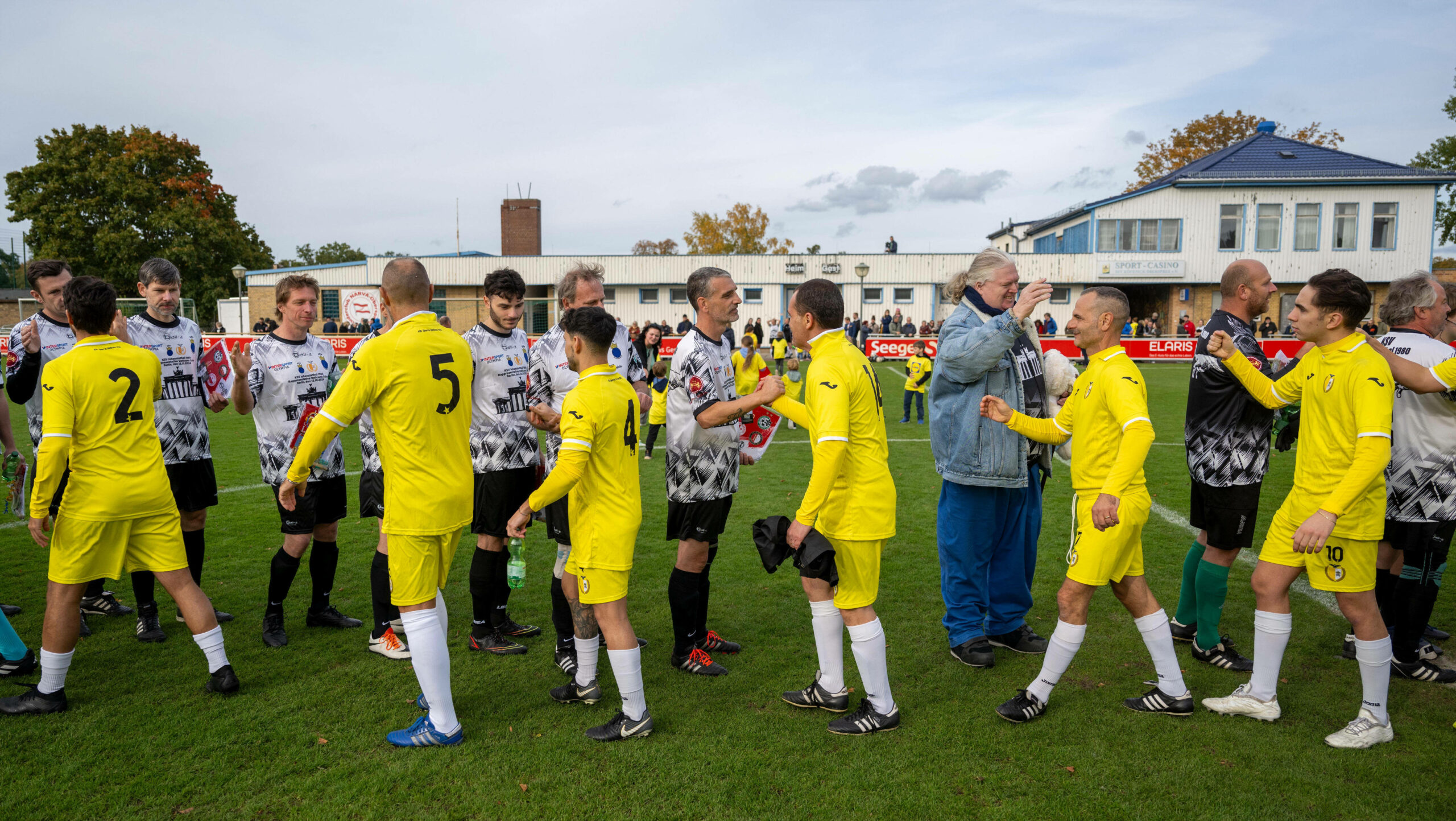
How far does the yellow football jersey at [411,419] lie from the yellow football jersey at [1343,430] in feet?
12.7

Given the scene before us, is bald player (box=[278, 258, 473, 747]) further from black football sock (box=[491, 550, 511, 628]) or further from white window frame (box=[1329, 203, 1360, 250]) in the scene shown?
white window frame (box=[1329, 203, 1360, 250])

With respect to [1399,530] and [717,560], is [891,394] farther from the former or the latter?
[1399,530]

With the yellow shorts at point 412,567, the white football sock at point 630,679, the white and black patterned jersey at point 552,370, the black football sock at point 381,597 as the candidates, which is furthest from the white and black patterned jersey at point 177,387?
the white football sock at point 630,679

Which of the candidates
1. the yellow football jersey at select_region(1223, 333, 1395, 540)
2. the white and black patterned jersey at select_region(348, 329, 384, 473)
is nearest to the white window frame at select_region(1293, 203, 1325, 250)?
the yellow football jersey at select_region(1223, 333, 1395, 540)

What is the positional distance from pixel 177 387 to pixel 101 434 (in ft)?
3.99

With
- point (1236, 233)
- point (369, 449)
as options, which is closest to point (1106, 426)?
point (369, 449)

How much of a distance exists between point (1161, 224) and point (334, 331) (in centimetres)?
3776

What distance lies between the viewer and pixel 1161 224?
38.9 m

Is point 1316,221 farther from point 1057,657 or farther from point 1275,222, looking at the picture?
point 1057,657

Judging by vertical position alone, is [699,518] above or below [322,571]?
above

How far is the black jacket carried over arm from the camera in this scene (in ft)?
11.9

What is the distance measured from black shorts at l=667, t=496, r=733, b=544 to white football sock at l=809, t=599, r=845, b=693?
0.79 metres

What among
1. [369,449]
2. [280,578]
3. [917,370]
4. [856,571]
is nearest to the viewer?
[856,571]

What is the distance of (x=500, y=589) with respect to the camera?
5.07 m
